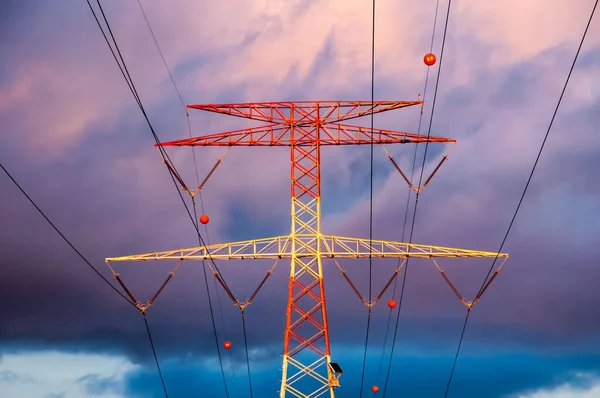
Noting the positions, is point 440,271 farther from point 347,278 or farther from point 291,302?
point 291,302

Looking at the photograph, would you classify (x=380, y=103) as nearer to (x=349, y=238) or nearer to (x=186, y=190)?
(x=349, y=238)

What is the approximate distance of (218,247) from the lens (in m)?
47.9

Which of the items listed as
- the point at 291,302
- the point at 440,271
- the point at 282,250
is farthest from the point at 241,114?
the point at 440,271

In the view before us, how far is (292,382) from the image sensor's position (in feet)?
152

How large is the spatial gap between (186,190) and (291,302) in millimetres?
9304

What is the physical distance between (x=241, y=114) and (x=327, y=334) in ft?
48.1

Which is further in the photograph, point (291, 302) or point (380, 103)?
point (380, 103)

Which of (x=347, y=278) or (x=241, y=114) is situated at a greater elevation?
(x=241, y=114)

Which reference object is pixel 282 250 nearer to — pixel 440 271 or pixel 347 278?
pixel 347 278

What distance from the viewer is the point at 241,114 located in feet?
161

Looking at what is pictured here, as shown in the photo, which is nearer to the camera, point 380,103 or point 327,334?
point 327,334

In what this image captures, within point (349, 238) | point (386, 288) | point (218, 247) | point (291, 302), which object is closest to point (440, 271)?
point (386, 288)

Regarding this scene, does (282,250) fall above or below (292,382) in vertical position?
above

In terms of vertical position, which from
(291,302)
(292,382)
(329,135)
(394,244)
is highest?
(329,135)
